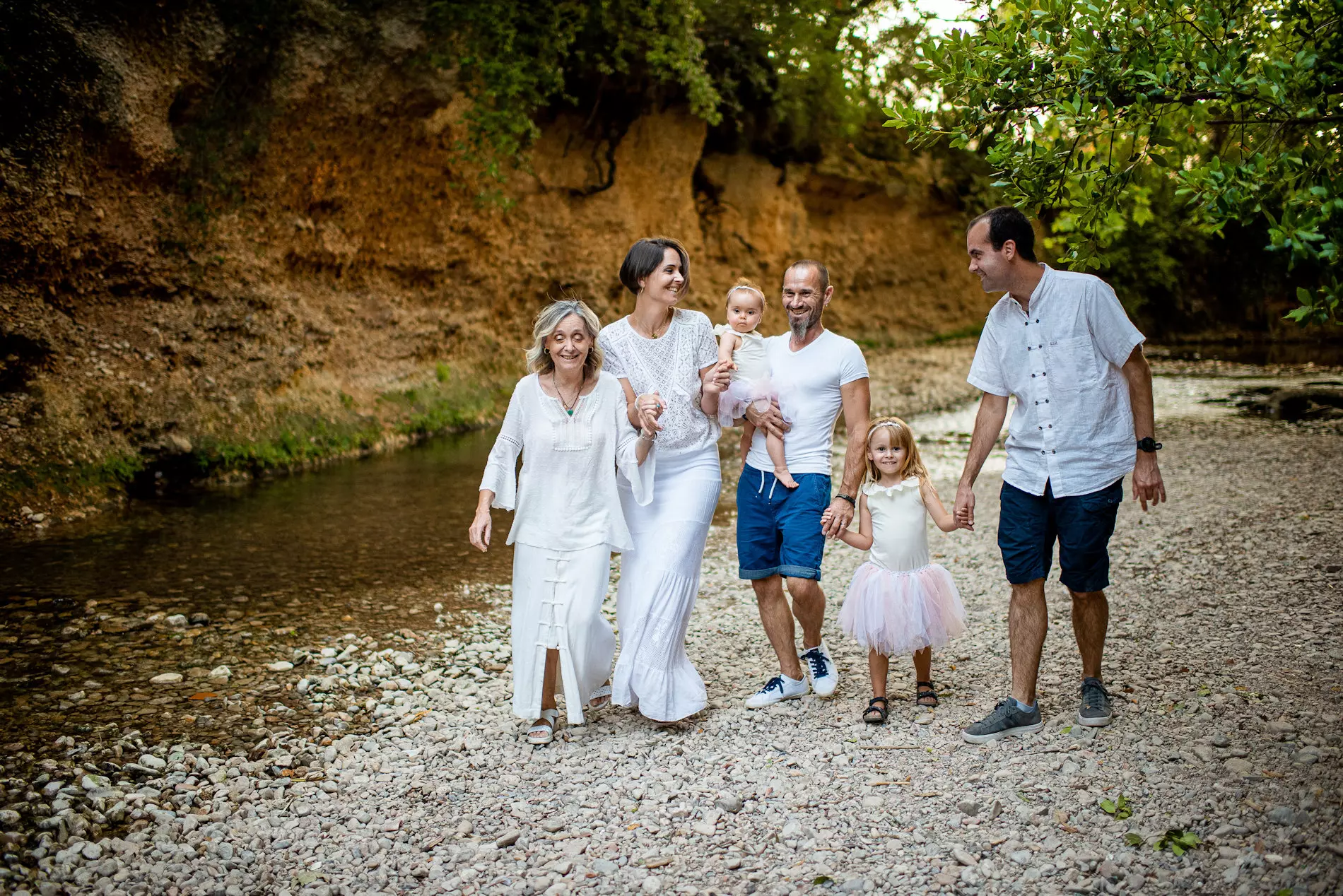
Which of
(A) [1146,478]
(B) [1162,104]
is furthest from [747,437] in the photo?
(B) [1162,104]

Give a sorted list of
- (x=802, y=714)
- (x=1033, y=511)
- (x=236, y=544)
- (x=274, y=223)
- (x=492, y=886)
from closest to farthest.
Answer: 1. (x=492, y=886)
2. (x=1033, y=511)
3. (x=802, y=714)
4. (x=236, y=544)
5. (x=274, y=223)

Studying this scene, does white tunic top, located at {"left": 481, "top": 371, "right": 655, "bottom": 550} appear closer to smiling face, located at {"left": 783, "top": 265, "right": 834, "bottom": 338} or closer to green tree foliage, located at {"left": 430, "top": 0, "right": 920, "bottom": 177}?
smiling face, located at {"left": 783, "top": 265, "right": 834, "bottom": 338}

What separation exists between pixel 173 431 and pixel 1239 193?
1220 cm

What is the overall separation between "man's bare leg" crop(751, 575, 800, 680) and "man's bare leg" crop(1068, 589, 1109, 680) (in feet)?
4.40

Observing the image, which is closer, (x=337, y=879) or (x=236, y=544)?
(x=337, y=879)

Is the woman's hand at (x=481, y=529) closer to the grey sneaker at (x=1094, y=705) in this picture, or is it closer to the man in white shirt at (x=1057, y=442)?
the man in white shirt at (x=1057, y=442)

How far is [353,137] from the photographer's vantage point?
619 inches

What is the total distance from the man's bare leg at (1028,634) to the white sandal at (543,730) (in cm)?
218

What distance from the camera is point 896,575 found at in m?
4.69

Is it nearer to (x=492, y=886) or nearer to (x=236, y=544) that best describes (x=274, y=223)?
(x=236, y=544)

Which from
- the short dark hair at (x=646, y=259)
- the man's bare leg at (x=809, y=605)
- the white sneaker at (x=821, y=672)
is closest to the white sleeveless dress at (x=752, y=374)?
the short dark hair at (x=646, y=259)

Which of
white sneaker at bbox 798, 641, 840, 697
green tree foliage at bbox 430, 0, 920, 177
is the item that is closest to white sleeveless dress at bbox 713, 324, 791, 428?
white sneaker at bbox 798, 641, 840, 697

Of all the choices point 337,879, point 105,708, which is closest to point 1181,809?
point 337,879

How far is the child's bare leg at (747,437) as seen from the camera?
5.04 meters
